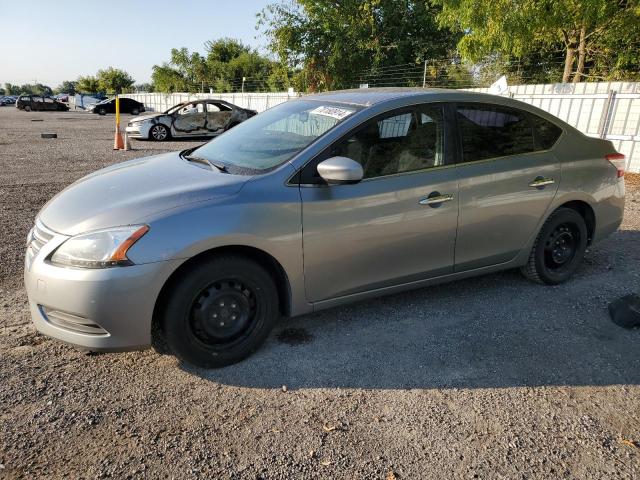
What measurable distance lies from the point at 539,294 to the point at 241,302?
2.71 metres

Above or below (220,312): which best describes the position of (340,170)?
above

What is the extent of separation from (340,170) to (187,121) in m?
15.0

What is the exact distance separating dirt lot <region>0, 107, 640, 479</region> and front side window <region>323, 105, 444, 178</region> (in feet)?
3.89

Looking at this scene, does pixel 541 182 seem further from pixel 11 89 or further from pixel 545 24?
pixel 11 89

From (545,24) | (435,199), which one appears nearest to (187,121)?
(545,24)

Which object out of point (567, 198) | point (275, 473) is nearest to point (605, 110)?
point (567, 198)

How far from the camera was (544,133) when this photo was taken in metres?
4.25

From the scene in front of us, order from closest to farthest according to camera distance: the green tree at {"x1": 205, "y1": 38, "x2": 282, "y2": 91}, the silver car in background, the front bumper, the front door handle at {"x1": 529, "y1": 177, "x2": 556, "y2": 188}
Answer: the front bumper → the silver car in background → the front door handle at {"x1": 529, "y1": 177, "x2": 556, "y2": 188} → the green tree at {"x1": 205, "y1": 38, "x2": 282, "y2": 91}

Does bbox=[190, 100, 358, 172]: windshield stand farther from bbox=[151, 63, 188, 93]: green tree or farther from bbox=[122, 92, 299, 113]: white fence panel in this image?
bbox=[151, 63, 188, 93]: green tree

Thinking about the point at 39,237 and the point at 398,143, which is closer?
the point at 39,237

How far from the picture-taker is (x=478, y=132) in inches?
153

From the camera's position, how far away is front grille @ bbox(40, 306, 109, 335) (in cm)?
276

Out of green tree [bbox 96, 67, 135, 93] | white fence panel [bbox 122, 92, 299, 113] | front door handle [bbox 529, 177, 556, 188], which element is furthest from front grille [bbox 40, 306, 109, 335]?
green tree [bbox 96, 67, 135, 93]


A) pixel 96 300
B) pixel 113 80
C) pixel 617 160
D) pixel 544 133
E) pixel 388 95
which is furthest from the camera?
pixel 113 80
